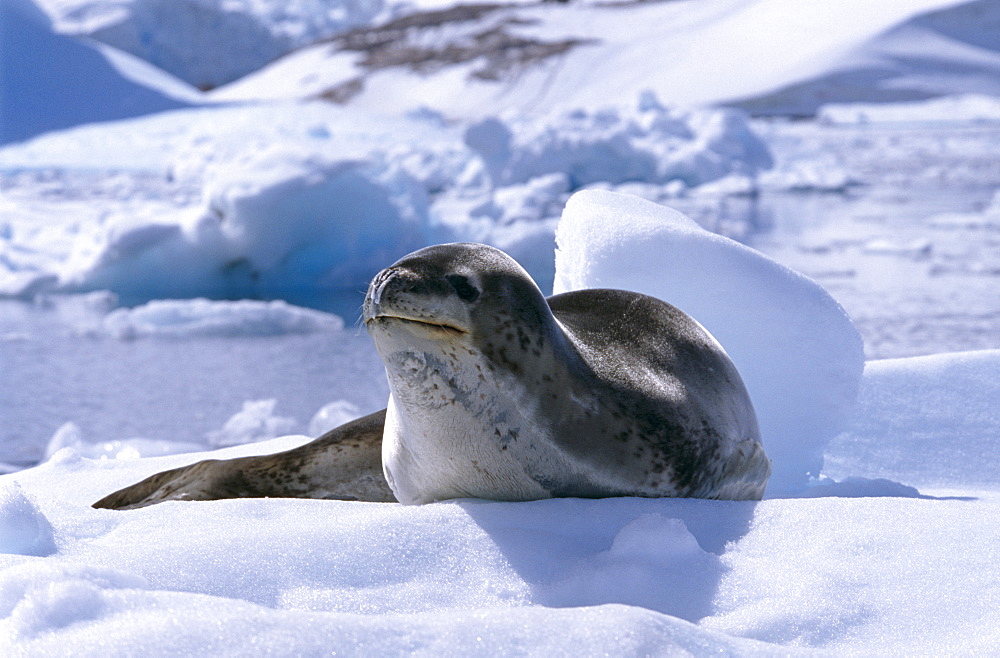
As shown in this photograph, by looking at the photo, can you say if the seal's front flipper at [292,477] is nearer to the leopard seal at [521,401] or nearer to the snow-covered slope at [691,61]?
the leopard seal at [521,401]

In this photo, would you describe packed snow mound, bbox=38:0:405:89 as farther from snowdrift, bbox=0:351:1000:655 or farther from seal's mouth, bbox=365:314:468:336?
snowdrift, bbox=0:351:1000:655

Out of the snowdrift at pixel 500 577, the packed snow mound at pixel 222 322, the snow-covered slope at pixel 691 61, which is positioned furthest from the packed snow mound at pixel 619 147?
the snowdrift at pixel 500 577

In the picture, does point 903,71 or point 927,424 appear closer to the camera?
point 927,424

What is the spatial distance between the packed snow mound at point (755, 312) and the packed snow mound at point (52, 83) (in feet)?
72.2

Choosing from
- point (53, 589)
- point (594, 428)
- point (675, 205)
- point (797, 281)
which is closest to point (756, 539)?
point (594, 428)

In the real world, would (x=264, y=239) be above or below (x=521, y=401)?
below

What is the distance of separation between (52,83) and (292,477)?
23.8 metres

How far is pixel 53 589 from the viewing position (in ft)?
4.09

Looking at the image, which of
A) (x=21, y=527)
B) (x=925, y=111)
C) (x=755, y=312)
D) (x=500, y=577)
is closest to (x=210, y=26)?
(x=925, y=111)

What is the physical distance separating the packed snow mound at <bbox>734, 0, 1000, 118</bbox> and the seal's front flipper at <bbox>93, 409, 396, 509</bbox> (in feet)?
86.5

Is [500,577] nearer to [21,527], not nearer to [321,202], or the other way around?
[21,527]

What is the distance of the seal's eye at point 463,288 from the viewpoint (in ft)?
5.71

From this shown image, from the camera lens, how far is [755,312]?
112 inches

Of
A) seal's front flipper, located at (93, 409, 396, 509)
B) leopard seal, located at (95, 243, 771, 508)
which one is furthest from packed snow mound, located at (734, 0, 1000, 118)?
leopard seal, located at (95, 243, 771, 508)
